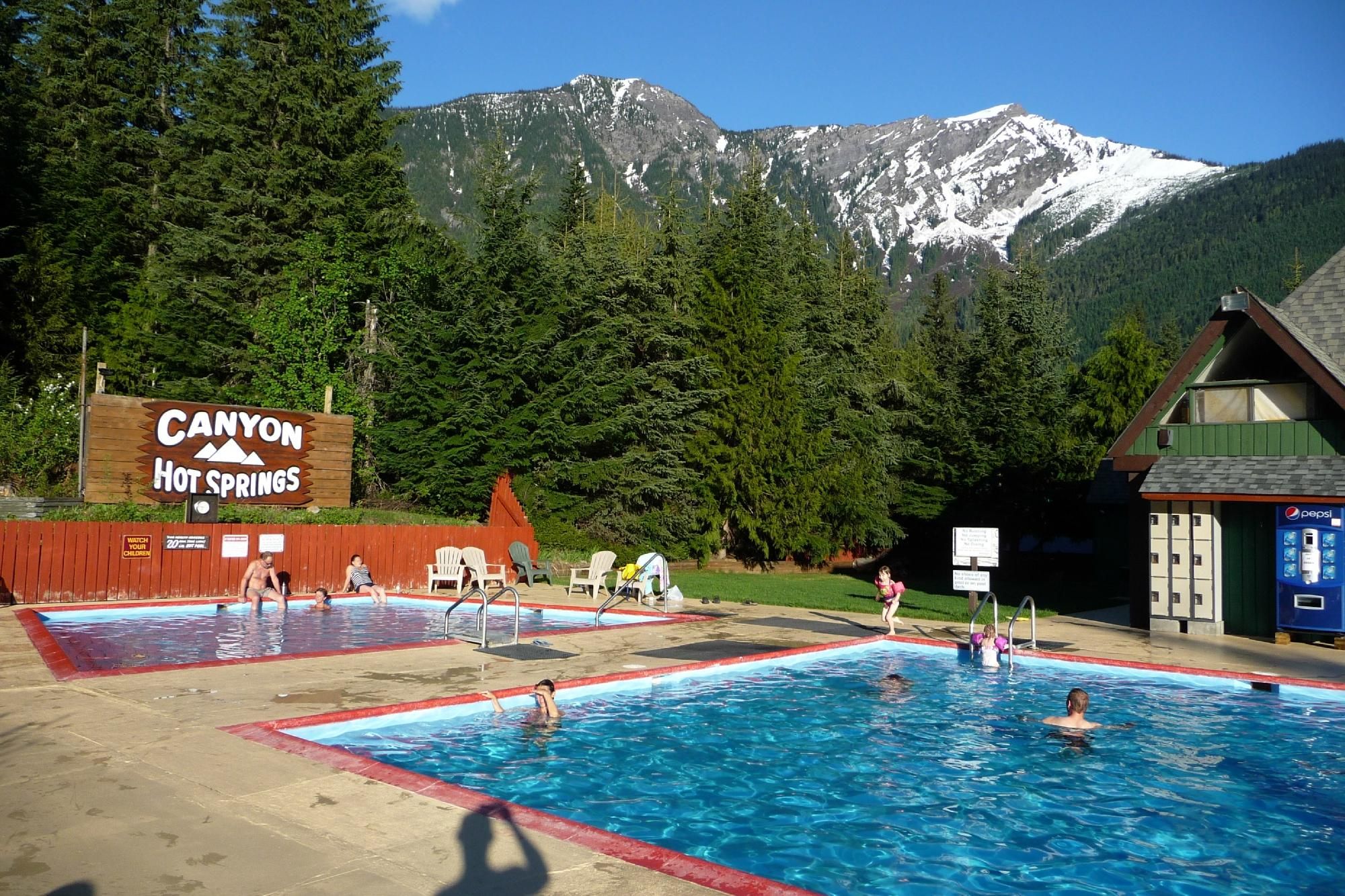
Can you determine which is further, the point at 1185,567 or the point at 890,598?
the point at 1185,567

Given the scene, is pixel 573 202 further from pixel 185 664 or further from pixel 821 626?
pixel 185 664

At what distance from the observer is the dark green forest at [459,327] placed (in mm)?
34594

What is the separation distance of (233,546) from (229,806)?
17.4m

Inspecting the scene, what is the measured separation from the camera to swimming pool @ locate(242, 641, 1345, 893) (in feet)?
22.8

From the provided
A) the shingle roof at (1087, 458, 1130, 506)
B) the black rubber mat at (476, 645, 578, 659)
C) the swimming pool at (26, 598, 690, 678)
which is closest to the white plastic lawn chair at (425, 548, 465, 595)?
the swimming pool at (26, 598, 690, 678)

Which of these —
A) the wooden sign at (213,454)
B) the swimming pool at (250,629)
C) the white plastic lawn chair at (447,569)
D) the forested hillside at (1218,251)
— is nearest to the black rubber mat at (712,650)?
the swimming pool at (250,629)

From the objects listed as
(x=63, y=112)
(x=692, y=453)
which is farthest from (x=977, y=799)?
(x=63, y=112)

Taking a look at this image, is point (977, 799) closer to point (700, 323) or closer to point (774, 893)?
point (774, 893)

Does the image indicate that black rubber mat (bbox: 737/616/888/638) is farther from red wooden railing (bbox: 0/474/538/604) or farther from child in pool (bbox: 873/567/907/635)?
red wooden railing (bbox: 0/474/538/604)

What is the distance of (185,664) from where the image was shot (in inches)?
476

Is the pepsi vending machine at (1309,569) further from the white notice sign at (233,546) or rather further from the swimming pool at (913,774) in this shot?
the white notice sign at (233,546)

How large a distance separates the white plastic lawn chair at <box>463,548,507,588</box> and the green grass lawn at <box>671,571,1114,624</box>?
4.99 metres

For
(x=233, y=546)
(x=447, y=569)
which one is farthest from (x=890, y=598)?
(x=233, y=546)

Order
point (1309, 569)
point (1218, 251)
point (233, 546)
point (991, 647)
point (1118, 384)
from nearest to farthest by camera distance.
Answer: point (991, 647) < point (1309, 569) < point (233, 546) < point (1118, 384) < point (1218, 251)
